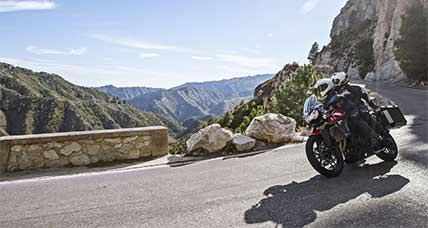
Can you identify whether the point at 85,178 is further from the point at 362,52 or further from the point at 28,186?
the point at 362,52

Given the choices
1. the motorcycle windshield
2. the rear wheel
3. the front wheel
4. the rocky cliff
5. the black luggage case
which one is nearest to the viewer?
the front wheel

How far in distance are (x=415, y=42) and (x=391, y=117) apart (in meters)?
19.8

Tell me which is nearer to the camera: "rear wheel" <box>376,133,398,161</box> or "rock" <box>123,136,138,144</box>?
"rear wheel" <box>376,133,398,161</box>

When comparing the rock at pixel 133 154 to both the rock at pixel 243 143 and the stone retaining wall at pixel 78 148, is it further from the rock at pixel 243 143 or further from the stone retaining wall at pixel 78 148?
the rock at pixel 243 143

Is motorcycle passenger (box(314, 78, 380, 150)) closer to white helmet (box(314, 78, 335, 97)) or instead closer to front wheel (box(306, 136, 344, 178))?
white helmet (box(314, 78, 335, 97))

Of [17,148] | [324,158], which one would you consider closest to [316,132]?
[324,158]

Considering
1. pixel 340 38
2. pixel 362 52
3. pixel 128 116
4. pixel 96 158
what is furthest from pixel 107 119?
pixel 96 158

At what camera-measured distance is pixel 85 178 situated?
6234 millimetres

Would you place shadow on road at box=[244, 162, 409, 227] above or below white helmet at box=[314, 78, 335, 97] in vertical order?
below

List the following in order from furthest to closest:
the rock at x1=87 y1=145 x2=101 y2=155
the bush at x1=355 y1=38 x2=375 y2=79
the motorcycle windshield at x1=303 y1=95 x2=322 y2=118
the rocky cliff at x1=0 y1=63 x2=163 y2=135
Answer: the rocky cliff at x1=0 y1=63 x2=163 y2=135 < the bush at x1=355 y1=38 x2=375 y2=79 < the rock at x1=87 y1=145 x2=101 y2=155 < the motorcycle windshield at x1=303 y1=95 x2=322 y2=118

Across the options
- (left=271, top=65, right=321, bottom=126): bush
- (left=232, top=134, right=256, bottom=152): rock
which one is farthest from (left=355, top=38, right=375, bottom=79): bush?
(left=232, top=134, right=256, bottom=152): rock

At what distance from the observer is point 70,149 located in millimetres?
7301

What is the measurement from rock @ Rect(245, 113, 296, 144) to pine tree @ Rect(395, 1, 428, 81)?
1798 centimetres

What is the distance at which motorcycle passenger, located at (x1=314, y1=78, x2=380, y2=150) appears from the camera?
5.17 meters
